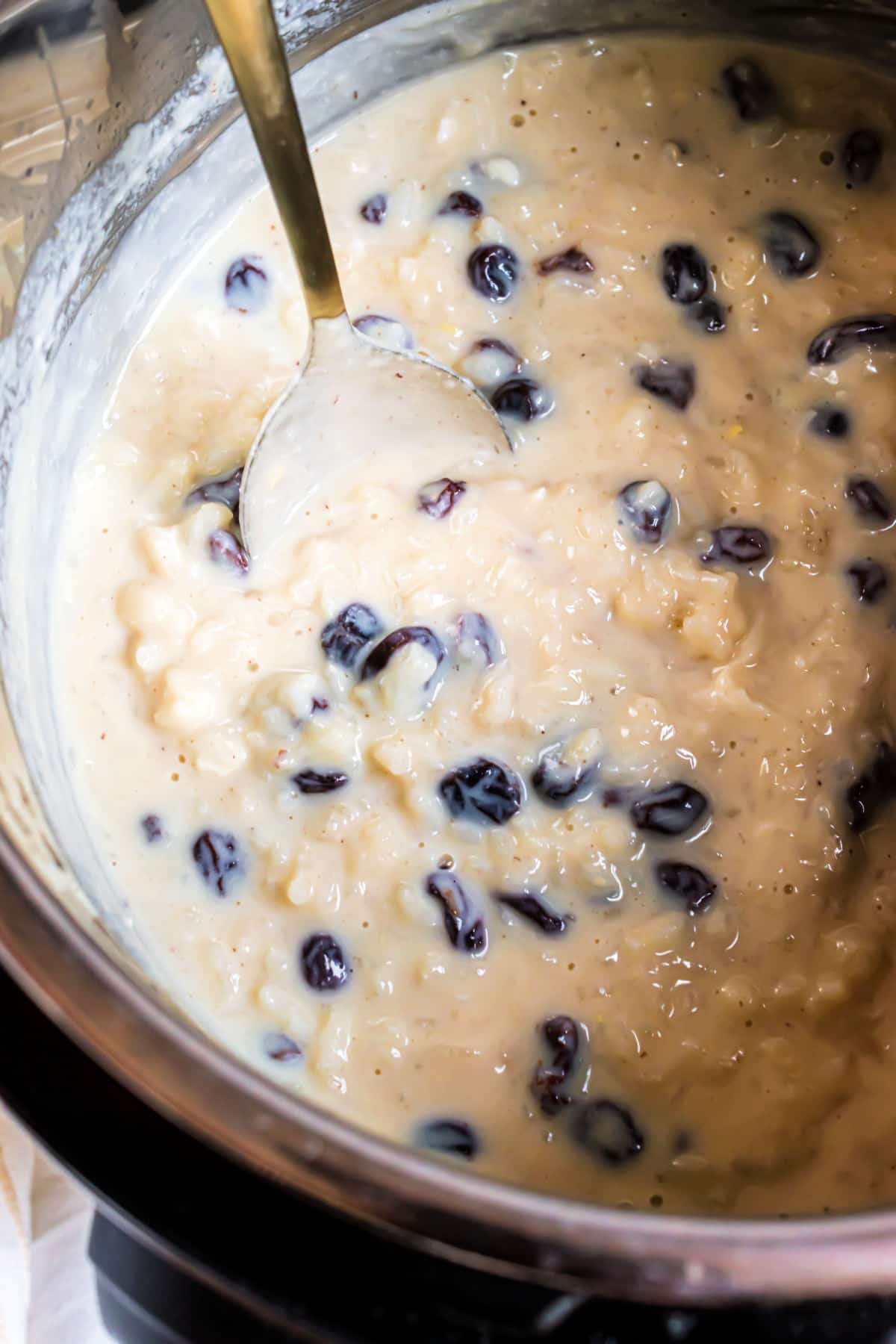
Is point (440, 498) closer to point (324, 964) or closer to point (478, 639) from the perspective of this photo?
point (478, 639)

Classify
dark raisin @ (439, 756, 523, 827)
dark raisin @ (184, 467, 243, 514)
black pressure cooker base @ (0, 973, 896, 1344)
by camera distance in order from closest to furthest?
black pressure cooker base @ (0, 973, 896, 1344), dark raisin @ (439, 756, 523, 827), dark raisin @ (184, 467, 243, 514)

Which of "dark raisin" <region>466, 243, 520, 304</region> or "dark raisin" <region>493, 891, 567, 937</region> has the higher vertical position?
"dark raisin" <region>466, 243, 520, 304</region>

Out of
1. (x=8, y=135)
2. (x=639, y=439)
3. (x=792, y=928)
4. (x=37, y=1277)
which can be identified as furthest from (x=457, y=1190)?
(x=8, y=135)

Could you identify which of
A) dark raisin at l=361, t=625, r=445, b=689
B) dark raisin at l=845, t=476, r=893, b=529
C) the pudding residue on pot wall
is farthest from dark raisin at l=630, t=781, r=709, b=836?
dark raisin at l=845, t=476, r=893, b=529

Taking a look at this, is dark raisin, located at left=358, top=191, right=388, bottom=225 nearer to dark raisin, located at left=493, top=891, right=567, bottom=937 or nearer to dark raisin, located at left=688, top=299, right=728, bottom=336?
dark raisin, located at left=688, top=299, right=728, bottom=336

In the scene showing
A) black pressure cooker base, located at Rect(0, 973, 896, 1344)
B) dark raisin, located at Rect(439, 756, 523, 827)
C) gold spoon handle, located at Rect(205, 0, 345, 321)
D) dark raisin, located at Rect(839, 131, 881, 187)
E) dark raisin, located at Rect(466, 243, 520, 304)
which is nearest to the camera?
black pressure cooker base, located at Rect(0, 973, 896, 1344)

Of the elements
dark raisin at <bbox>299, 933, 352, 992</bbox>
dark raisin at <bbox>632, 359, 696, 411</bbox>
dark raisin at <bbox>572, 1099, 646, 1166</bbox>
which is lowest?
dark raisin at <bbox>572, 1099, 646, 1166</bbox>

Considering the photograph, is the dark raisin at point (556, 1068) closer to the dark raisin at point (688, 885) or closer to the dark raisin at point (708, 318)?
the dark raisin at point (688, 885)

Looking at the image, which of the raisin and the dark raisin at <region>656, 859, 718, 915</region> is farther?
the raisin
